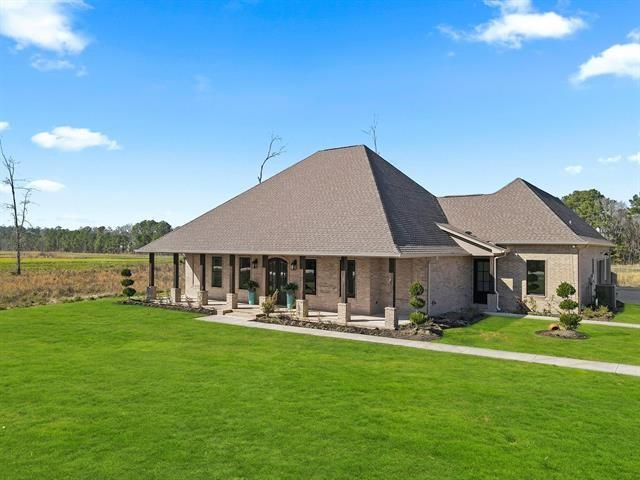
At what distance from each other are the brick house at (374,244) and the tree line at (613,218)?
182 ft

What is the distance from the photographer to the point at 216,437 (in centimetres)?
808

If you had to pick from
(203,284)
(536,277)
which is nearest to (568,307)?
(536,277)

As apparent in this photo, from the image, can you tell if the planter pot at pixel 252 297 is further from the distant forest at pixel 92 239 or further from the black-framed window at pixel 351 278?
the distant forest at pixel 92 239

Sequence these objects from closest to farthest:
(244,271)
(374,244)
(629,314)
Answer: (374,244), (629,314), (244,271)

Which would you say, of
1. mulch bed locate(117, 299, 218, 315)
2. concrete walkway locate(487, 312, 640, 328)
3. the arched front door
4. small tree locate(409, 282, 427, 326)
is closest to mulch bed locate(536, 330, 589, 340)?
concrete walkway locate(487, 312, 640, 328)

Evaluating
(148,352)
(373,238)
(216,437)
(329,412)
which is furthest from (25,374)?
(373,238)

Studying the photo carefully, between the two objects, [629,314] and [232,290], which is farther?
[232,290]

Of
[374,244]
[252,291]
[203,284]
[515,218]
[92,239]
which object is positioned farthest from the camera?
[92,239]

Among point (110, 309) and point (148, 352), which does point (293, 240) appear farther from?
point (110, 309)

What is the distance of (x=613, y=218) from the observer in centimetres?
8900

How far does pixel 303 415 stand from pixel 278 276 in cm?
1607

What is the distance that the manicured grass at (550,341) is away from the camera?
579 inches

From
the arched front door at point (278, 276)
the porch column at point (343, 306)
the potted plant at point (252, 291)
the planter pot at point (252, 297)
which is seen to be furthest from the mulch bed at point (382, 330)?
the planter pot at point (252, 297)

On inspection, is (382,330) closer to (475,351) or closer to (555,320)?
(475,351)
